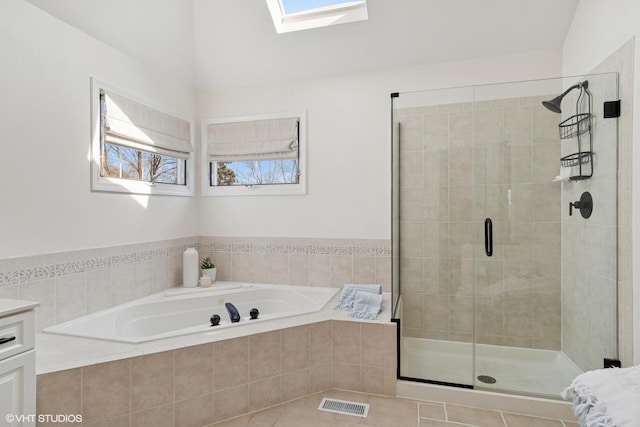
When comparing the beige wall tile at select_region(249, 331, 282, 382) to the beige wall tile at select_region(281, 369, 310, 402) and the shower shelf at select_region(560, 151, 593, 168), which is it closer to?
the beige wall tile at select_region(281, 369, 310, 402)

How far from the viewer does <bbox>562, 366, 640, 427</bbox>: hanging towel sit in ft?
3.81

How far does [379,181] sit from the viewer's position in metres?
3.04

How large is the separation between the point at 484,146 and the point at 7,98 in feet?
9.62

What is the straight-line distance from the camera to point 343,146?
3.13 m

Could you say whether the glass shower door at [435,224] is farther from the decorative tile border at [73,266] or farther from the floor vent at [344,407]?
the decorative tile border at [73,266]

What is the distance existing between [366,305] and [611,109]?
195cm

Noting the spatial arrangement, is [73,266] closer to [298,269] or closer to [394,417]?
[298,269]

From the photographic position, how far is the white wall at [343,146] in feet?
9.75

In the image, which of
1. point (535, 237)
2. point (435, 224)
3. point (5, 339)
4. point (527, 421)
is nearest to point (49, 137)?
point (5, 339)

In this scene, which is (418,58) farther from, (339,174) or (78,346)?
(78,346)

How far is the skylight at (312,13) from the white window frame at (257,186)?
75 centimetres

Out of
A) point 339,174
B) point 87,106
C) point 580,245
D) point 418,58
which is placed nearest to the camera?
point 580,245

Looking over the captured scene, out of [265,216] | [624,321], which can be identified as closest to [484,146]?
[624,321]

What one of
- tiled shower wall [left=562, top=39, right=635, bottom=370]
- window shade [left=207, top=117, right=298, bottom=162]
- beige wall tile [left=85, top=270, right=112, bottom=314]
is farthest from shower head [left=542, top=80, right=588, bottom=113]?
beige wall tile [left=85, top=270, right=112, bottom=314]
